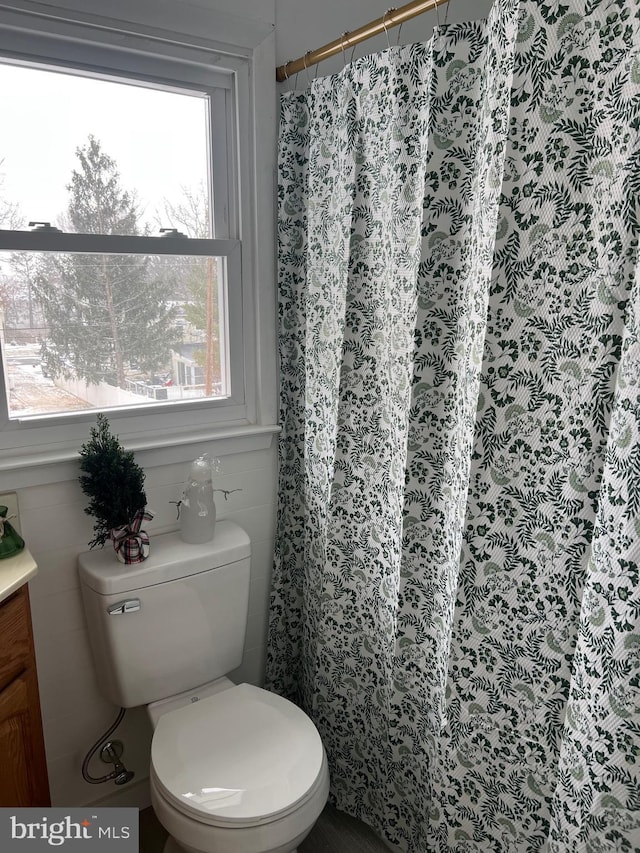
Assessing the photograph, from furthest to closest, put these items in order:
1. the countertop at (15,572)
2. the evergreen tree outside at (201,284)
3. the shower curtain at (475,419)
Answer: the evergreen tree outside at (201,284)
the countertop at (15,572)
the shower curtain at (475,419)

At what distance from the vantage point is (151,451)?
5.59 ft

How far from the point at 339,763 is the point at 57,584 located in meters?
0.99

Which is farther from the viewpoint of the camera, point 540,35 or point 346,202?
point 346,202

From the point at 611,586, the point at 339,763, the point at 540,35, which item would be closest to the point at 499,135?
the point at 540,35

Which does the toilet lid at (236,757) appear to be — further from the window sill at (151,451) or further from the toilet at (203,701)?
the window sill at (151,451)

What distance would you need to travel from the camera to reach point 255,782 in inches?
53.7

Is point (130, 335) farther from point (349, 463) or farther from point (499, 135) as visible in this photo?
point (499, 135)

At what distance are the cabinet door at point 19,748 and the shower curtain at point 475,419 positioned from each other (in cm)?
82

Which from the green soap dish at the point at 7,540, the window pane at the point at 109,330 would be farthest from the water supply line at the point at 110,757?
the window pane at the point at 109,330

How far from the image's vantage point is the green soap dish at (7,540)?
134 centimetres

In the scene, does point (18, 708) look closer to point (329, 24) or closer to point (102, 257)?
point (102, 257)

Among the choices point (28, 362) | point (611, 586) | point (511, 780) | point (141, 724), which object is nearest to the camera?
point (611, 586)

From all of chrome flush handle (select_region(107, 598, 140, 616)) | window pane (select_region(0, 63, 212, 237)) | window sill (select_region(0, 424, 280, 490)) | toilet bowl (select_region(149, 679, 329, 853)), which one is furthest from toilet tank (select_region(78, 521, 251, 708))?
window pane (select_region(0, 63, 212, 237))

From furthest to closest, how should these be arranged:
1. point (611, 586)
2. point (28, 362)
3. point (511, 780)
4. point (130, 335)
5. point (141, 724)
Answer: point (141, 724)
point (130, 335)
point (28, 362)
point (511, 780)
point (611, 586)
